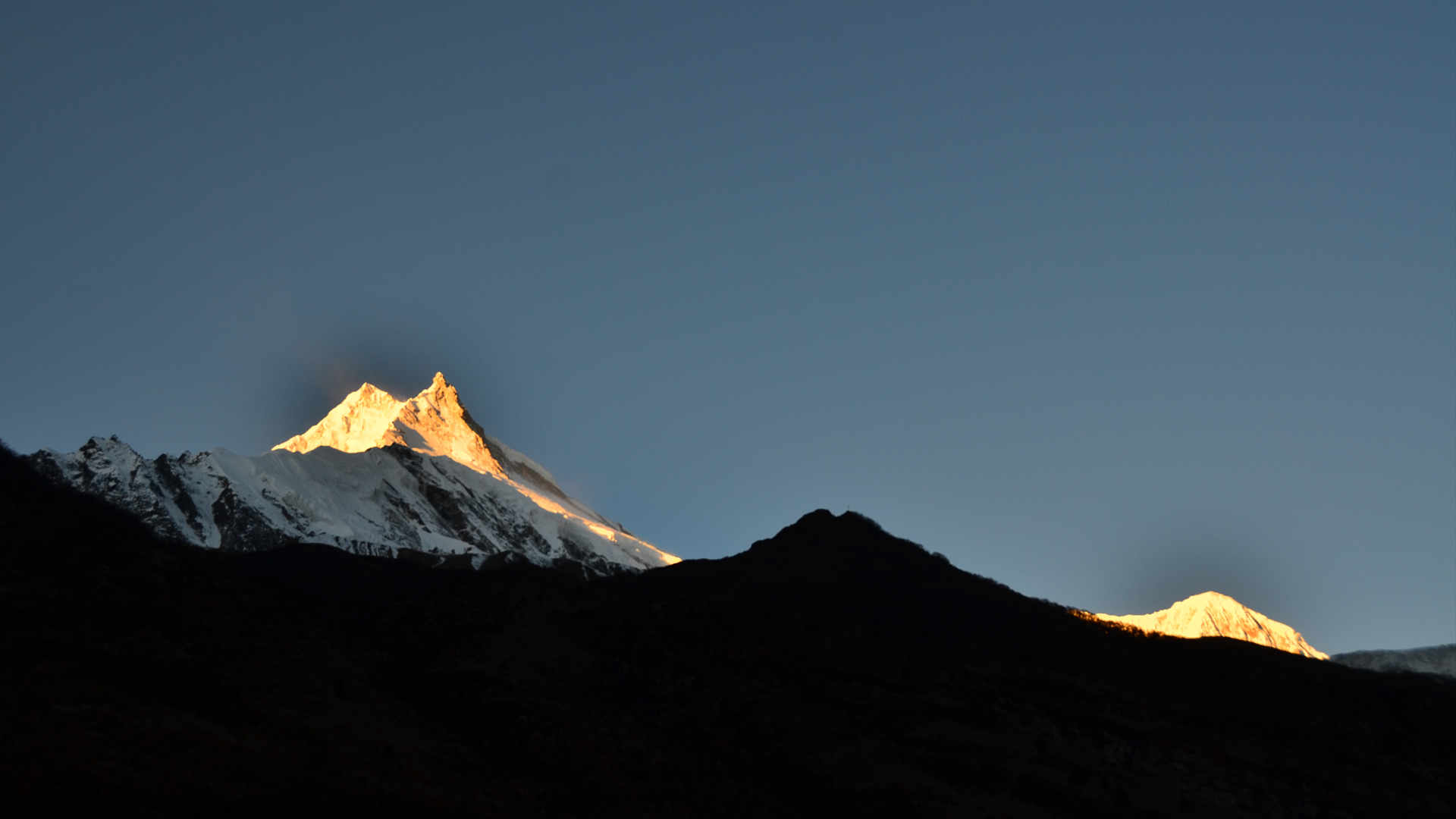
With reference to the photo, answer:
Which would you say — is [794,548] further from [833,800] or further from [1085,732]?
[833,800]

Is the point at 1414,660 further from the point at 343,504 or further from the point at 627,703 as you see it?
the point at 343,504

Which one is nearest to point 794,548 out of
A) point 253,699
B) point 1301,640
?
point 253,699

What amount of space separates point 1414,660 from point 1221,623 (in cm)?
9949

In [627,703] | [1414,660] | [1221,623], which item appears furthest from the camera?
[1221,623]

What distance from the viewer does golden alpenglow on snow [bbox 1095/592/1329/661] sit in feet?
594

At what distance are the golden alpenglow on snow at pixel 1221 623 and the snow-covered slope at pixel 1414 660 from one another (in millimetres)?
81887

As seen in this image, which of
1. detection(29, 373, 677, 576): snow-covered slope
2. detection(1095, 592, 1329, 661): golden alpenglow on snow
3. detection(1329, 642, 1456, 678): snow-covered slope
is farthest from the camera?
detection(1095, 592, 1329, 661): golden alpenglow on snow

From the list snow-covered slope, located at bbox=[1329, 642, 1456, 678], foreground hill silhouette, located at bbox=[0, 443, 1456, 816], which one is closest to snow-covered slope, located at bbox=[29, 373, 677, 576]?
foreground hill silhouette, located at bbox=[0, 443, 1456, 816]

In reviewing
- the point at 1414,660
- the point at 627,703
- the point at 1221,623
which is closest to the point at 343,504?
the point at 627,703

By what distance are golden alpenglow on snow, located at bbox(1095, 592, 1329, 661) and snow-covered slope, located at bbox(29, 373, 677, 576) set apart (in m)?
112

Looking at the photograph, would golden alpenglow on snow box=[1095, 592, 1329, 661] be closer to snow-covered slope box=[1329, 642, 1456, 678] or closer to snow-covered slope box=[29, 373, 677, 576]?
snow-covered slope box=[1329, 642, 1456, 678]

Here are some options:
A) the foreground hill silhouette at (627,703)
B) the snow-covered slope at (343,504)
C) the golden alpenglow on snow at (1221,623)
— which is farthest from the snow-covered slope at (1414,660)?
the snow-covered slope at (343,504)

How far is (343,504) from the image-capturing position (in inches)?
5620

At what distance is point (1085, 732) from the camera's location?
48.6 meters
